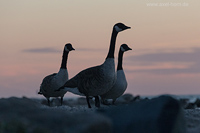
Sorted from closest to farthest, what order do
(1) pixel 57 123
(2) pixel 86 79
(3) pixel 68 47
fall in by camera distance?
(1) pixel 57 123 → (2) pixel 86 79 → (3) pixel 68 47

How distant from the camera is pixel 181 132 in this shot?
32.8 ft

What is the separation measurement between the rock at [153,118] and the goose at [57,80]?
26.7 ft

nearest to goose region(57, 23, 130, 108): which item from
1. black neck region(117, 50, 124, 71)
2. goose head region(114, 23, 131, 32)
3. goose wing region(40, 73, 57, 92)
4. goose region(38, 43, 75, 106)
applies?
goose head region(114, 23, 131, 32)

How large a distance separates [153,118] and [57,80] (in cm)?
912

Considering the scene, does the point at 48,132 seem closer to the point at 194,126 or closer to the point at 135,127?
the point at 135,127

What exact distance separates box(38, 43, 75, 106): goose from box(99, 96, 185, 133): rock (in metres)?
8.14

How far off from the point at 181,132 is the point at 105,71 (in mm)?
4950

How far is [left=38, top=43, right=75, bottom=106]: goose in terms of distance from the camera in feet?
59.1

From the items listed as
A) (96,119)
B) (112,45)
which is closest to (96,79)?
(112,45)

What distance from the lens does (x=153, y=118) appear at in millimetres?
9594

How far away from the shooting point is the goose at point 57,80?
18.0 metres

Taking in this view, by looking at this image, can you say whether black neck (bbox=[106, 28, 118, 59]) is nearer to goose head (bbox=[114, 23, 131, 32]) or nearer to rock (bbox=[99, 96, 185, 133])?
goose head (bbox=[114, 23, 131, 32])

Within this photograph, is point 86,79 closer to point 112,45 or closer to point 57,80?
point 112,45

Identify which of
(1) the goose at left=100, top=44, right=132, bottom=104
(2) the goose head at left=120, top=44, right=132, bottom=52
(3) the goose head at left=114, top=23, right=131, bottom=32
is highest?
(3) the goose head at left=114, top=23, right=131, bottom=32
